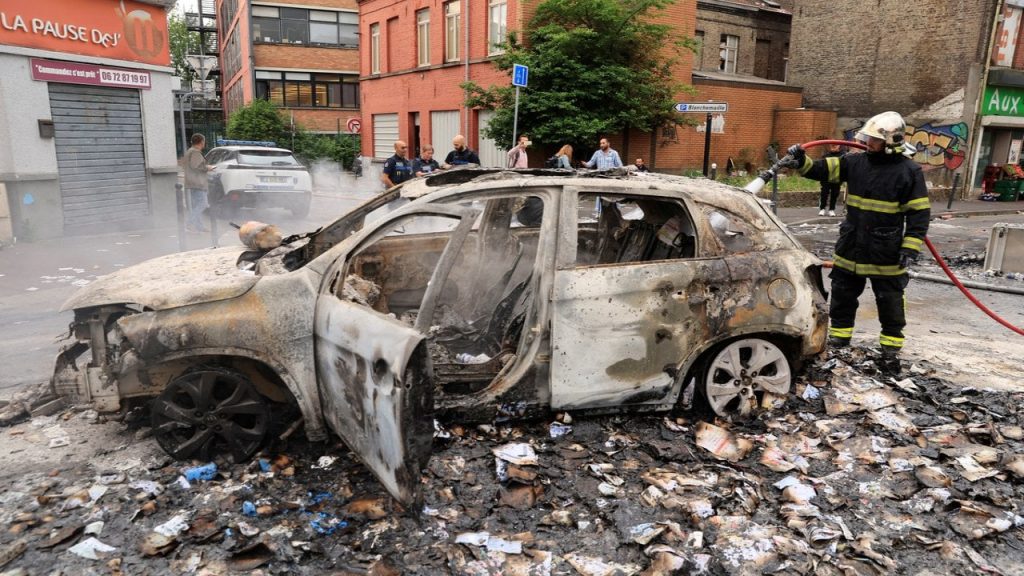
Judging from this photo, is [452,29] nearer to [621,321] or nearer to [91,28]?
[91,28]

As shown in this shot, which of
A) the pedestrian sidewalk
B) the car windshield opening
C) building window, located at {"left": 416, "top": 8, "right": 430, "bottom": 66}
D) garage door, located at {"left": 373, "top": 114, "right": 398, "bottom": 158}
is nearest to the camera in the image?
the car windshield opening

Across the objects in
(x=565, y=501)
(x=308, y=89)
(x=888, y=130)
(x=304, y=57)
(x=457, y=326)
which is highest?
(x=304, y=57)

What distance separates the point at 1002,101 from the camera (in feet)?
78.4

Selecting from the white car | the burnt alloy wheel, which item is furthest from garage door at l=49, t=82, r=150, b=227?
the burnt alloy wheel

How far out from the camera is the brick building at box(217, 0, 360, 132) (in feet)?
118

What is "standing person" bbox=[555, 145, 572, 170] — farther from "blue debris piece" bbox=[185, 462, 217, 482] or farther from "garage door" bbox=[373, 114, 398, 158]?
"garage door" bbox=[373, 114, 398, 158]

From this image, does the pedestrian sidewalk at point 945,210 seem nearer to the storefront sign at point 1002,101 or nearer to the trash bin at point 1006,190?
the trash bin at point 1006,190

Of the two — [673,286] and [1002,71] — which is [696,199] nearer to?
[673,286]

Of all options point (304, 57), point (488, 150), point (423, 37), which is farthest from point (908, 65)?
point (304, 57)

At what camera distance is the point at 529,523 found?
3.37m

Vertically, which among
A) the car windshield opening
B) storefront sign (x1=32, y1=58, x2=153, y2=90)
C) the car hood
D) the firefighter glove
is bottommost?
the car hood

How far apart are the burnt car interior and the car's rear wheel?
1313 mm

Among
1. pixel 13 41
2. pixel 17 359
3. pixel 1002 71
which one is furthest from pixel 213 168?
pixel 1002 71

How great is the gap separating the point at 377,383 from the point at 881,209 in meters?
4.10
